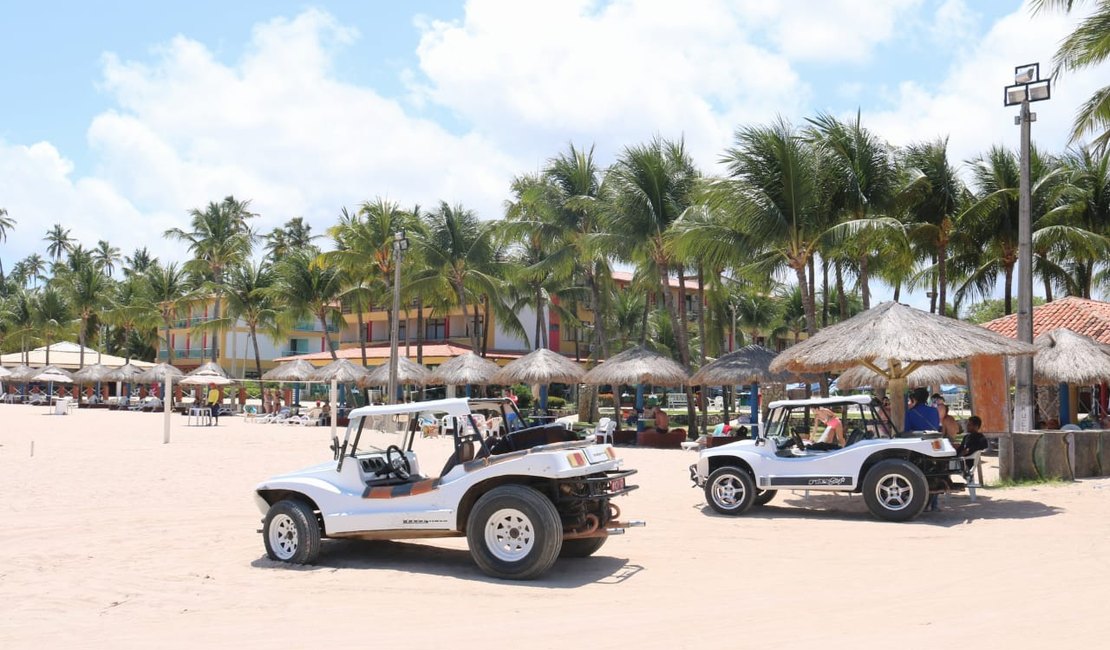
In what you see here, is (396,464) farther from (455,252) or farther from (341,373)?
(455,252)

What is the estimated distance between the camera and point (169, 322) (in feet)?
192

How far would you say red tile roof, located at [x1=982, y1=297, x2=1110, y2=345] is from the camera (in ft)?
77.3

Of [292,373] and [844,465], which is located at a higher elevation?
[292,373]

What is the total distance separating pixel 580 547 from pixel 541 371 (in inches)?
752

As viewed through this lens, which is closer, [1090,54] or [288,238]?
[1090,54]

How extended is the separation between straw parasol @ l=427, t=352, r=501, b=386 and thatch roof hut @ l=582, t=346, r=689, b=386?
18.7 ft

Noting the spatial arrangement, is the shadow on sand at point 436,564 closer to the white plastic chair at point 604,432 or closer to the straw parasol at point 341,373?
the white plastic chair at point 604,432

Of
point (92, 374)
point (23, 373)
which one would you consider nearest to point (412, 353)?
point (92, 374)

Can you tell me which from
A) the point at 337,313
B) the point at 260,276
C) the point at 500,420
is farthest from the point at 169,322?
the point at 500,420

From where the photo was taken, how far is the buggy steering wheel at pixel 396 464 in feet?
28.7

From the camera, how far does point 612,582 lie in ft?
25.5

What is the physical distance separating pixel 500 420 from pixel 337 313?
42057mm

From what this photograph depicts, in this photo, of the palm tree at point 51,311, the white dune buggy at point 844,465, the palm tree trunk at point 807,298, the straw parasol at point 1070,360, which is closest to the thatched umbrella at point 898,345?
the white dune buggy at point 844,465

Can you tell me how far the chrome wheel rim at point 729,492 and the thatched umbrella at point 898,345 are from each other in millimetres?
2752
